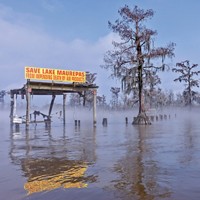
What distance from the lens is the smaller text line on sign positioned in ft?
89.6

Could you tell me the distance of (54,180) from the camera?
7.15 m

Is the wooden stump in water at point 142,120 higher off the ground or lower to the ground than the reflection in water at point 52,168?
higher

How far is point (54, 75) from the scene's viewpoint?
28984mm

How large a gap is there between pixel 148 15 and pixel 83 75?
9761 millimetres

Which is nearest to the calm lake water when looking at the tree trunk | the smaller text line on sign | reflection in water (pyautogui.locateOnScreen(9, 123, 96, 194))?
reflection in water (pyautogui.locateOnScreen(9, 123, 96, 194))

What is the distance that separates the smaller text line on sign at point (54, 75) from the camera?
27.3 meters

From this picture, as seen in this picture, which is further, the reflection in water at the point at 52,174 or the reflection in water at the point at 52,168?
the reflection in water at the point at 52,168

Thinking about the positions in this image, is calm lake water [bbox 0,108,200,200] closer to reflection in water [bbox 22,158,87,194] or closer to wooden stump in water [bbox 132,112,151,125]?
reflection in water [bbox 22,158,87,194]

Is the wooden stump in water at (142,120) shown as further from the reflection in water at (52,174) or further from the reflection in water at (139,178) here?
the reflection in water at (52,174)

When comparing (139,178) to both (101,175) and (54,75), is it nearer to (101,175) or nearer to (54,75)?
(101,175)

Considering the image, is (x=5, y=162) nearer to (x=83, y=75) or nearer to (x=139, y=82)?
(x=83, y=75)

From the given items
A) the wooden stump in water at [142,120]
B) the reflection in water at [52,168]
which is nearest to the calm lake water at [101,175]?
the reflection in water at [52,168]

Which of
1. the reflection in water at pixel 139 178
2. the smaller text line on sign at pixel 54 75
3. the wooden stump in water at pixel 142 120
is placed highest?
the smaller text line on sign at pixel 54 75

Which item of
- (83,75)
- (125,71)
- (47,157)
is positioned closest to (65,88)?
(83,75)
